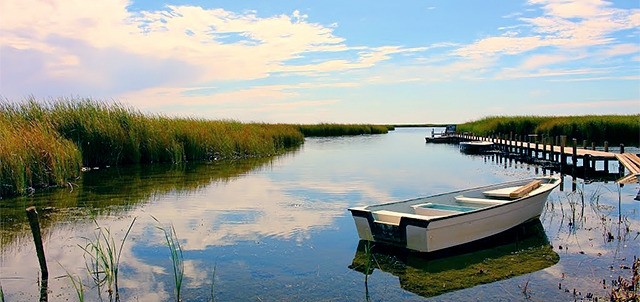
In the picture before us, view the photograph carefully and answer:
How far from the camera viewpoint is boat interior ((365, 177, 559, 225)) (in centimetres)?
859

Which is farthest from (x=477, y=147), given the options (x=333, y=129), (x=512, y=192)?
(x=333, y=129)

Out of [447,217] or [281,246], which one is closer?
[447,217]

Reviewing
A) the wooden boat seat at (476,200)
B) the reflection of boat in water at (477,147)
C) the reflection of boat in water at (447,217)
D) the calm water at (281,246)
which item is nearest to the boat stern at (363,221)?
the reflection of boat in water at (447,217)

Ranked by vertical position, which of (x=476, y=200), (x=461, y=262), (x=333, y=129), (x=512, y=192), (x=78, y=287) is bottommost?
(x=461, y=262)

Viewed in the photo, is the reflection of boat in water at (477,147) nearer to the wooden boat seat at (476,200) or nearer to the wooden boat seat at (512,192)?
the wooden boat seat at (512,192)

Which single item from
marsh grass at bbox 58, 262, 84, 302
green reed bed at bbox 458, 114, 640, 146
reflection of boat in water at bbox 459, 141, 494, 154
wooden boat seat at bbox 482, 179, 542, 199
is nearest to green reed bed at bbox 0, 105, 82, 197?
marsh grass at bbox 58, 262, 84, 302

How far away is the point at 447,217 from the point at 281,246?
262cm

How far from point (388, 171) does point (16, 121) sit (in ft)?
41.4

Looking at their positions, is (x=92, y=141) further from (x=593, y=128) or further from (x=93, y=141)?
(x=593, y=128)

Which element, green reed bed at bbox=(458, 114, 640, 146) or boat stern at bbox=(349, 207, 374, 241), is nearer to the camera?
boat stern at bbox=(349, 207, 374, 241)

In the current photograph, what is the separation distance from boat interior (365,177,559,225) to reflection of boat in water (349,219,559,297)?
1.74 ft

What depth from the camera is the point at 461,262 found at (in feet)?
25.9

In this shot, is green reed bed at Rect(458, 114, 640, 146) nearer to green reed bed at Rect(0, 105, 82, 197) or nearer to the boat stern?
green reed bed at Rect(0, 105, 82, 197)

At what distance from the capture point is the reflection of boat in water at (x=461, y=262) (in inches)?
276
